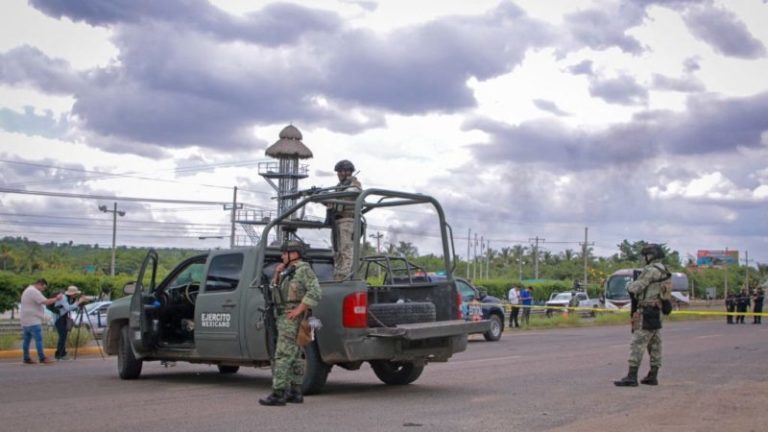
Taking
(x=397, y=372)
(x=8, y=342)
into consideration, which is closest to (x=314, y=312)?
(x=397, y=372)

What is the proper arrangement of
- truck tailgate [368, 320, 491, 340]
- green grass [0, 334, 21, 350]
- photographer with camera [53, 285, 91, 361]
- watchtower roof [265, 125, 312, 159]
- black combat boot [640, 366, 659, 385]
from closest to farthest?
truck tailgate [368, 320, 491, 340] < black combat boot [640, 366, 659, 385] < photographer with camera [53, 285, 91, 361] < green grass [0, 334, 21, 350] < watchtower roof [265, 125, 312, 159]

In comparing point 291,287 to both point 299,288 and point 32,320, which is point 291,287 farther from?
point 32,320

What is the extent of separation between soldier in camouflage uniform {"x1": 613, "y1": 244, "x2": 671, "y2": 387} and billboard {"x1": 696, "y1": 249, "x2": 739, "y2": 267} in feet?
490

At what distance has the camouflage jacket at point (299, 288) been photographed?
9656 mm

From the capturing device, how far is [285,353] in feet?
31.8

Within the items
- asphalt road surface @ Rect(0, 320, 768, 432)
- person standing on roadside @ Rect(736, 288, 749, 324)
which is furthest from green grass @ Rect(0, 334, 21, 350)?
person standing on roadside @ Rect(736, 288, 749, 324)

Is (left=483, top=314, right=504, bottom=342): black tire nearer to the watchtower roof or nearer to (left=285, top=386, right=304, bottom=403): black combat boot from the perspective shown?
(left=285, top=386, right=304, bottom=403): black combat boot

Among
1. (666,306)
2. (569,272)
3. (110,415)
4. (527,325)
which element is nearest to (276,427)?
Result: (110,415)

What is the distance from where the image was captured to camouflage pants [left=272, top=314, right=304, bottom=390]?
969cm

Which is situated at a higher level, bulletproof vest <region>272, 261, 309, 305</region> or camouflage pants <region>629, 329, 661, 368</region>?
bulletproof vest <region>272, 261, 309, 305</region>

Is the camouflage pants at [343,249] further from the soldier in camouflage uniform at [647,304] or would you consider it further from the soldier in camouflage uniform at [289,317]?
the soldier in camouflage uniform at [647,304]

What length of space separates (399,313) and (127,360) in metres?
4.28

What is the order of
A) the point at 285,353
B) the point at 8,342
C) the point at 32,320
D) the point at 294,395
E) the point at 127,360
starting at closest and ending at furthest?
the point at 285,353 → the point at 294,395 → the point at 127,360 → the point at 32,320 → the point at 8,342

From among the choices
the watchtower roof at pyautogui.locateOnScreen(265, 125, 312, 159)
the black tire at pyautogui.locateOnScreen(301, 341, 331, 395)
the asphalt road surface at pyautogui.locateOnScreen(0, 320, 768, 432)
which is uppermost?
the watchtower roof at pyautogui.locateOnScreen(265, 125, 312, 159)
